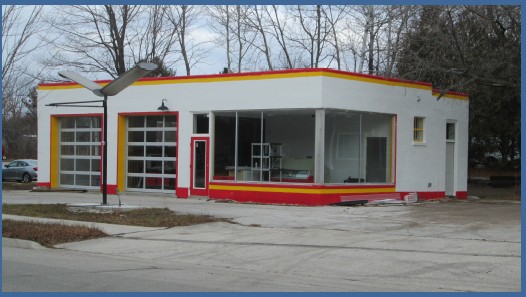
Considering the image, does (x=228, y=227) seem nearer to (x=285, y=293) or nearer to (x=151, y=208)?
(x=151, y=208)

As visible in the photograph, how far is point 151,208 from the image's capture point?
19281mm

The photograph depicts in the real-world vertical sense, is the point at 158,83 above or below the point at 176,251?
above

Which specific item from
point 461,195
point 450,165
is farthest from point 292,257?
point 461,195

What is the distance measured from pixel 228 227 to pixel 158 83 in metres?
10.8

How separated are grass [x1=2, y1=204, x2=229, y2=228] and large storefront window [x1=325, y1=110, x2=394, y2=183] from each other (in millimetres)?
6341

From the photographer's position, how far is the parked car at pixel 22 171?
38.6 m

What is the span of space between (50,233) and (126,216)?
3.41m

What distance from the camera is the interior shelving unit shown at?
23125 millimetres

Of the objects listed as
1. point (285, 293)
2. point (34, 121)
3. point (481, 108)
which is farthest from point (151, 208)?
point (34, 121)

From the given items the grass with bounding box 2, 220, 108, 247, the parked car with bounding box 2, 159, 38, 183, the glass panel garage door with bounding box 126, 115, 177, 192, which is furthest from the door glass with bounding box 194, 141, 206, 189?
the parked car with bounding box 2, 159, 38, 183

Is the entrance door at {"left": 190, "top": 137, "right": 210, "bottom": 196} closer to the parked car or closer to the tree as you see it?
the tree

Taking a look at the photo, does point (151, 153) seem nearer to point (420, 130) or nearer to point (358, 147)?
point (358, 147)

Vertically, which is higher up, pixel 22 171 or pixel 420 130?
pixel 420 130

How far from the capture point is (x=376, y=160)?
23.8 meters
